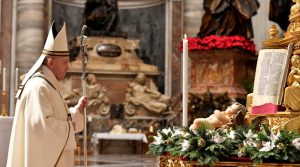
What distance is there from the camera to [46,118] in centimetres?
392

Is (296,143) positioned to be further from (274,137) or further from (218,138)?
(218,138)

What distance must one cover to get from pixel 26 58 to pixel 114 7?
346 centimetres

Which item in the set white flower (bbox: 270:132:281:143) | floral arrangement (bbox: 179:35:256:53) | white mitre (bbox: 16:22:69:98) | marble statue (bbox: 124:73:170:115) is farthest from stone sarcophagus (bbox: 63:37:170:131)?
white flower (bbox: 270:132:281:143)

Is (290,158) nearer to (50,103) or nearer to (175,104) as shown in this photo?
(50,103)

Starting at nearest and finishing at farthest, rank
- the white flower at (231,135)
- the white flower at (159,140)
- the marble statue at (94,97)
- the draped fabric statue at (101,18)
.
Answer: the white flower at (231,135) → the white flower at (159,140) → the marble statue at (94,97) → the draped fabric statue at (101,18)

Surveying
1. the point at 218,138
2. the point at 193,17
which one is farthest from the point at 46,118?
the point at 193,17

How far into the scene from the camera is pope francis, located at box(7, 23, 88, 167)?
3.91 meters

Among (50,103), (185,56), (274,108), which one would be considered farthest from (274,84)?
(50,103)

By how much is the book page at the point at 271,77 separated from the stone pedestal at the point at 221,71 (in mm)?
9002

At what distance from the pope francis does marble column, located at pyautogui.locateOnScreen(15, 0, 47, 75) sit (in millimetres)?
12968

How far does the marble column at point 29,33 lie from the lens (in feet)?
55.5

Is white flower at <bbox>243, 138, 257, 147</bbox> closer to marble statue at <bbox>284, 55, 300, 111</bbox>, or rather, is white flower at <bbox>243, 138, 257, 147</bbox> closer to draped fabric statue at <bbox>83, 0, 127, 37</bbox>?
marble statue at <bbox>284, 55, 300, 111</bbox>

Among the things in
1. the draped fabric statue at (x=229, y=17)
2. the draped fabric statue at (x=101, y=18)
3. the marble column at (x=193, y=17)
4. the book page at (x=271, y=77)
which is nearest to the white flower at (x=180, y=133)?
the book page at (x=271, y=77)

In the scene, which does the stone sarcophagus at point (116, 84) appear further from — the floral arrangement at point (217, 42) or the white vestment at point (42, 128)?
the white vestment at point (42, 128)
